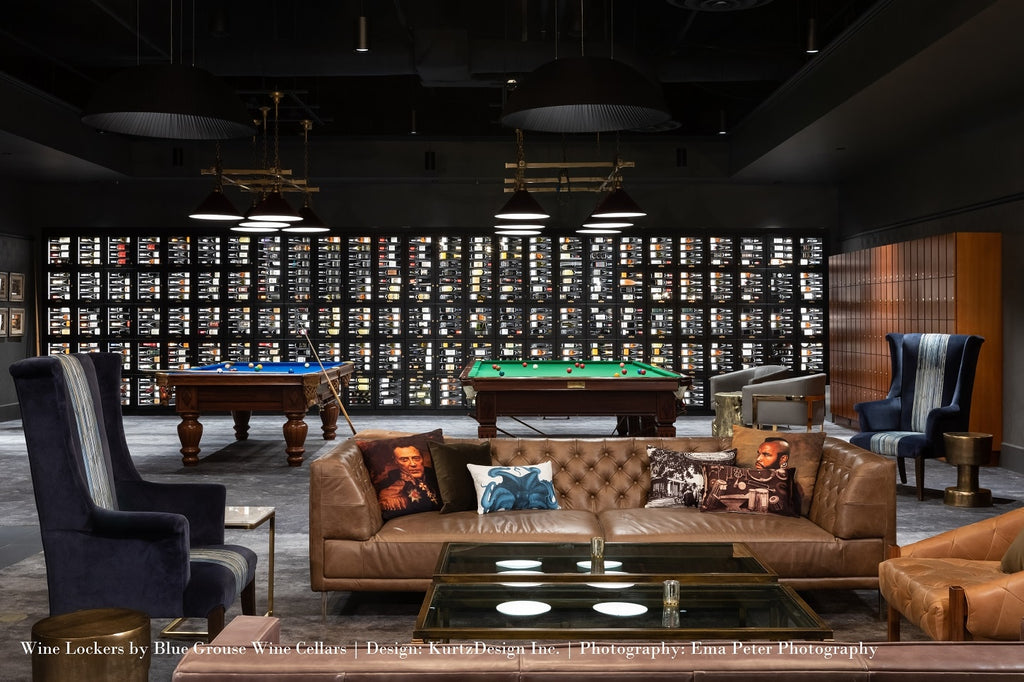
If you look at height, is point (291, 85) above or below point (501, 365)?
above

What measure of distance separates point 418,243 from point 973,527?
1056cm

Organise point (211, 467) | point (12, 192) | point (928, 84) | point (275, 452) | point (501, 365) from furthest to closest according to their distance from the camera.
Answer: point (12, 192)
point (501, 365)
point (275, 452)
point (211, 467)
point (928, 84)

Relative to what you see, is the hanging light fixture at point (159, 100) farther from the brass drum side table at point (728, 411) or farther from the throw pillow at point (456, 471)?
the brass drum side table at point (728, 411)

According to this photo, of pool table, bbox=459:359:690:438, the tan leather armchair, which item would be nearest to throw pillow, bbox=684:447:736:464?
the tan leather armchair

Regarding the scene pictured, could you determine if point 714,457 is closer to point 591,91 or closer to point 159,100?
point 591,91

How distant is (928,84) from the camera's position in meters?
7.92

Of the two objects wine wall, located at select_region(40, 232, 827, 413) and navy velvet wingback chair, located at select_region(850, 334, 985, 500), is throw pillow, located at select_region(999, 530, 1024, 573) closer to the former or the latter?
navy velvet wingback chair, located at select_region(850, 334, 985, 500)

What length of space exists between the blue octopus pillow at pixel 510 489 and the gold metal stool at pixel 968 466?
12.2 ft

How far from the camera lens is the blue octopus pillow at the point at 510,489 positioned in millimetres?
4918

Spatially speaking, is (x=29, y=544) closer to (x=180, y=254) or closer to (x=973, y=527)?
(x=973, y=527)

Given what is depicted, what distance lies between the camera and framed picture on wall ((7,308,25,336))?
13141 millimetres

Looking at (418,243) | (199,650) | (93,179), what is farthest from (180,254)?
(199,650)

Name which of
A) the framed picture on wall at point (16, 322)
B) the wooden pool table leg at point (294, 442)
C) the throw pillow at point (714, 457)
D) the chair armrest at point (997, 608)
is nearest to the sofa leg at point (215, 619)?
the throw pillow at point (714, 457)

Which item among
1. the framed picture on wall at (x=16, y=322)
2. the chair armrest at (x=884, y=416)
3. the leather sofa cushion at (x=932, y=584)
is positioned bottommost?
the leather sofa cushion at (x=932, y=584)
